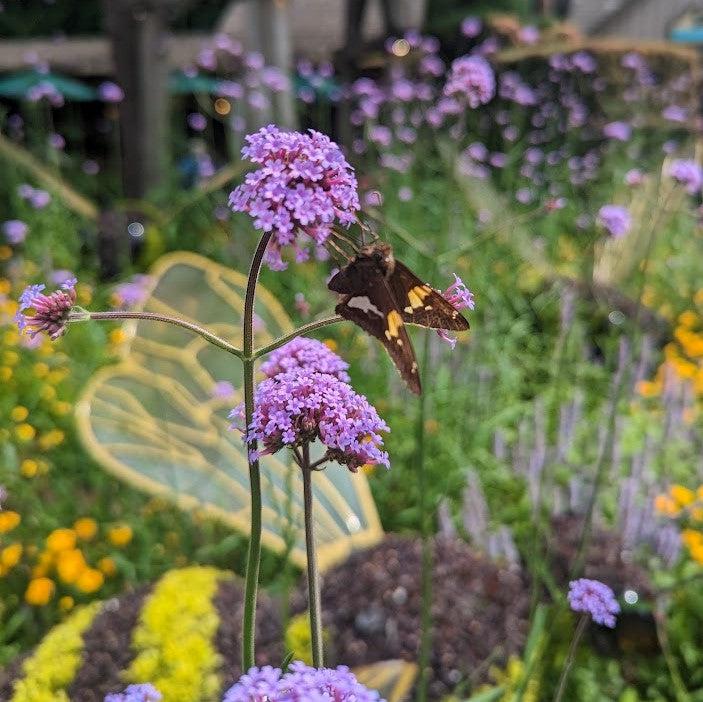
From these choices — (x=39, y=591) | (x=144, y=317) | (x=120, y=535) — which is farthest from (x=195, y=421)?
(x=144, y=317)

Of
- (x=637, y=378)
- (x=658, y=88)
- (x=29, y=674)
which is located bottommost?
(x=29, y=674)

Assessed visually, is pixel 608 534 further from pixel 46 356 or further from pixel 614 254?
pixel 614 254

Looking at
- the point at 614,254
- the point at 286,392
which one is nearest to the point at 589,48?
the point at 614,254

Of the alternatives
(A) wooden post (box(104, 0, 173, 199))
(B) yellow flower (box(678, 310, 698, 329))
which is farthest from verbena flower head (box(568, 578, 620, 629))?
(A) wooden post (box(104, 0, 173, 199))

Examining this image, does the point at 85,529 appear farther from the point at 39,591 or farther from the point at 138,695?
the point at 138,695

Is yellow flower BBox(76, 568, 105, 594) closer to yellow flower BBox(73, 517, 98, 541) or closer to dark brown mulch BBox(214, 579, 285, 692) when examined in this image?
yellow flower BBox(73, 517, 98, 541)

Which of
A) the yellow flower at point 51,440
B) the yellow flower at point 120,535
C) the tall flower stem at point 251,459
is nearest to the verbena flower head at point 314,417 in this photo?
the tall flower stem at point 251,459
